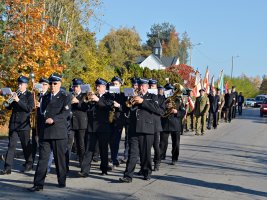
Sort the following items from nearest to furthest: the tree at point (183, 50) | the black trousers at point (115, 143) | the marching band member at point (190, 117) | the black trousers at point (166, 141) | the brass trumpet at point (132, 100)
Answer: the brass trumpet at point (132, 100) → the black trousers at point (115, 143) → the black trousers at point (166, 141) → the marching band member at point (190, 117) → the tree at point (183, 50)

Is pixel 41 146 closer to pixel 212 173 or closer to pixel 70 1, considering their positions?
pixel 212 173

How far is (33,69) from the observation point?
16828 mm

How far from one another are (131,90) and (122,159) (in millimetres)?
3539

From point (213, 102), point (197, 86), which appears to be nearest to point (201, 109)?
point (213, 102)

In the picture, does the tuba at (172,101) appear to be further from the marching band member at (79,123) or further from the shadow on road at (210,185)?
the marching band member at (79,123)

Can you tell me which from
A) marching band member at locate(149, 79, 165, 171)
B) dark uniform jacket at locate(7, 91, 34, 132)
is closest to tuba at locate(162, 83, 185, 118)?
marching band member at locate(149, 79, 165, 171)

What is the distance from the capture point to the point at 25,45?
656 inches

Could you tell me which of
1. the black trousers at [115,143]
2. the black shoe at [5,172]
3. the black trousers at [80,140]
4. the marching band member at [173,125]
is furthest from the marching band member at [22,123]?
the marching band member at [173,125]

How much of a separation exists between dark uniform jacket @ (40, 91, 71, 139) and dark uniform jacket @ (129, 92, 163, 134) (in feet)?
4.63

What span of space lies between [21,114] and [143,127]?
2612 millimetres

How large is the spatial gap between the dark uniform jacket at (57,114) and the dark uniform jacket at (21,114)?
4.82 ft

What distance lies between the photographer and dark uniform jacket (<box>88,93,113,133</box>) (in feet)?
32.8

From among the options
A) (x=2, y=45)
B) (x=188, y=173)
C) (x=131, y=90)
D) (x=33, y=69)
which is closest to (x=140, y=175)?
(x=188, y=173)

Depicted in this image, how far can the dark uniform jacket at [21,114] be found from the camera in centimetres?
1014
